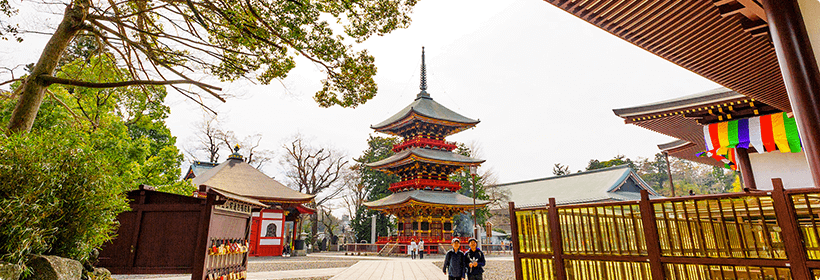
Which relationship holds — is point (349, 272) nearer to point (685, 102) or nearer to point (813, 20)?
point (685, 102)

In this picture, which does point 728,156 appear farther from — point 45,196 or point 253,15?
point 45,196

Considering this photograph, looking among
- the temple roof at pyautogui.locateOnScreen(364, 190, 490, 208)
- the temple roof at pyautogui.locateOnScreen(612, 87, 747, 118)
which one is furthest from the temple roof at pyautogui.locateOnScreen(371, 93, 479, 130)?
Answer: the temple roof at pyautogui.locateOnScreen(612, 87, 747, 118)

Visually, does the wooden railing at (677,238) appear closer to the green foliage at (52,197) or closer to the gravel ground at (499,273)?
the green foliage at (52,197)

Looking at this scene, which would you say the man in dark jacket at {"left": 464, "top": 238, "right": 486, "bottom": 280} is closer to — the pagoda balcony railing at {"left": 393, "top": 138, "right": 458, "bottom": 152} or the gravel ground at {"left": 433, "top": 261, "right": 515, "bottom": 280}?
the gravel ground at {"left": 433, "top": 261, "right": 515, "bottom": 280}

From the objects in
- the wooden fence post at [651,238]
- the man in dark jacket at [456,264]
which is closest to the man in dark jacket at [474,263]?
the man in dark jacket at [456,264]

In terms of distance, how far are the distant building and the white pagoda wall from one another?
1618 cm

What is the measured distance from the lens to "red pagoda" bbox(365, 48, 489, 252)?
71.7 ft

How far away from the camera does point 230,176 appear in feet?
67.6

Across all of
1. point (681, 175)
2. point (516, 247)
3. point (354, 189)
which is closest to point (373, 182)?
point (354, 189)

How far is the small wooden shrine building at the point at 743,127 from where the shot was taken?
686 cm

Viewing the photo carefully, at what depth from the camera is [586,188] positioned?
28016 mm

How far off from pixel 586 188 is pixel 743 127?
22.3 metres

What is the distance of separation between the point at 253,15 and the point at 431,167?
59.7 feet

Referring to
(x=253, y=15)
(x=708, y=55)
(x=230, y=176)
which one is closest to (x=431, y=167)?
(x=230, y=176)
